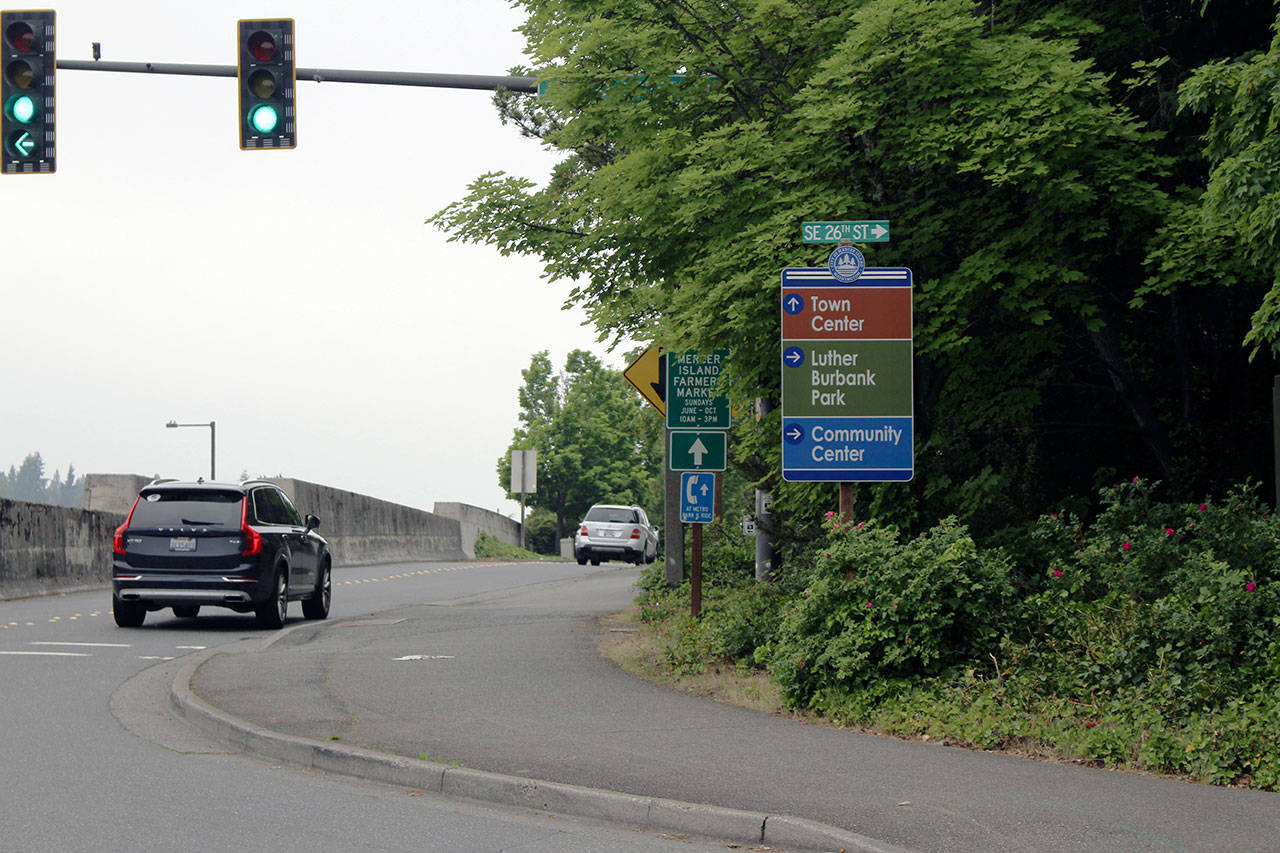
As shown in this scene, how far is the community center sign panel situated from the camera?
11.9 m

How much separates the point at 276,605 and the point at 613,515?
2728cm

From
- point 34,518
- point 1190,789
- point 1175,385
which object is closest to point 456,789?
point 1190,789

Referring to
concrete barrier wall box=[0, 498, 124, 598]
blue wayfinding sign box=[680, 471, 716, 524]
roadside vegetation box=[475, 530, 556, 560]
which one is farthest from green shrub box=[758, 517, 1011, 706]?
roadside vegetation box=[475, 530, 556, 560]

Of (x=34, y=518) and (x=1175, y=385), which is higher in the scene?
(x=1175, y=385)

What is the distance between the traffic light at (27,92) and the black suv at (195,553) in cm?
483

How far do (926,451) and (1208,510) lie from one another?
2814 millimetres

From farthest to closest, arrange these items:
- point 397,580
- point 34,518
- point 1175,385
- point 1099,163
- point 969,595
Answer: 1. point 397,580
2. point 34,518
3. point 1175,385
4. point 1099,163
5. point 969,595

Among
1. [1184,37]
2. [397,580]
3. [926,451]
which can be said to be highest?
[1184,37]

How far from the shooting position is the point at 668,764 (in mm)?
8336

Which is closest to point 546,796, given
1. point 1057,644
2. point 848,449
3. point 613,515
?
point 1057,644

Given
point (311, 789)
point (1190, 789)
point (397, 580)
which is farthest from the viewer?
point (397, 580)

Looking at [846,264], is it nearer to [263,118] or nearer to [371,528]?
[263,118]

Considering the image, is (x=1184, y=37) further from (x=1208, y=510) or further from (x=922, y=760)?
(x=922, y=760)

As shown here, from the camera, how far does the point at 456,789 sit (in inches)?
317
